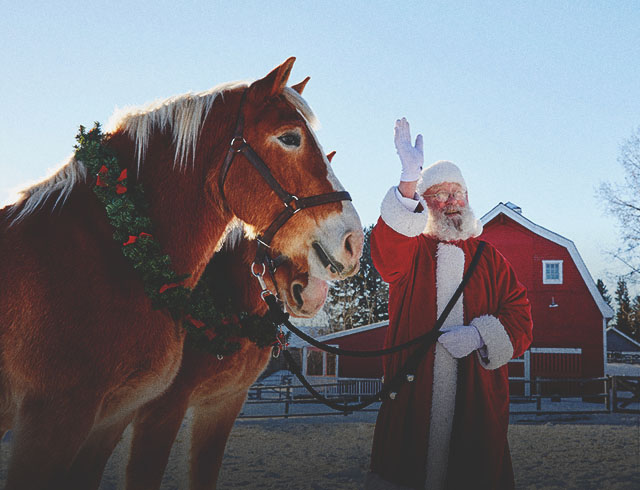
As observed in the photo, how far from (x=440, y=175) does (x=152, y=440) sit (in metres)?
2.38

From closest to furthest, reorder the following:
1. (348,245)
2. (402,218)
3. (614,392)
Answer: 1. (348,245)
2. (402,218)
3. (614,392)

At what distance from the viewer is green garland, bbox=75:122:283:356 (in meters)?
2.17

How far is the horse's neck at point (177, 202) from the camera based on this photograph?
239cm

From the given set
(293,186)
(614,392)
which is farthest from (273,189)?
(614,392)

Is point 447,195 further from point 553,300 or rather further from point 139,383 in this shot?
point 553,300

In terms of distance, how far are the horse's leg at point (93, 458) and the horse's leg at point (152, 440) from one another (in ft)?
0.84

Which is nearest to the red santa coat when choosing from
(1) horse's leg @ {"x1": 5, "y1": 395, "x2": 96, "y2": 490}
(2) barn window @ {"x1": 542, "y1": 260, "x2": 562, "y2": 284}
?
(1) horse's leg @ {"x1": 5, "y1": 395, "x2": 96, "y2": 490}

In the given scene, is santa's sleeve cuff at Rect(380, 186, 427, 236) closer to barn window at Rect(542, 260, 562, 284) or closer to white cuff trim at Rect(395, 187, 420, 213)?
white cuff trim at Rect(395, 187, 420, 213)

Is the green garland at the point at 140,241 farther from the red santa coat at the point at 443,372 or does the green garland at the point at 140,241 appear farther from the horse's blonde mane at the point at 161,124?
the red santa coat at the point at 443,372

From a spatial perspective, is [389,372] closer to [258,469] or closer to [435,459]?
[435,459]

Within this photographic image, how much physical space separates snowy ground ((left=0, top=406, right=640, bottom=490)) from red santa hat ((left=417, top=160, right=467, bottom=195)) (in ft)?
7.68

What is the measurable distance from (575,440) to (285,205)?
10487 millimetres

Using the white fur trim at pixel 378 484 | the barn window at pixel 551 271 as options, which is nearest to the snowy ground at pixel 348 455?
the white fur trim at pixel 378 484

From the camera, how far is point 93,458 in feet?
8.64
